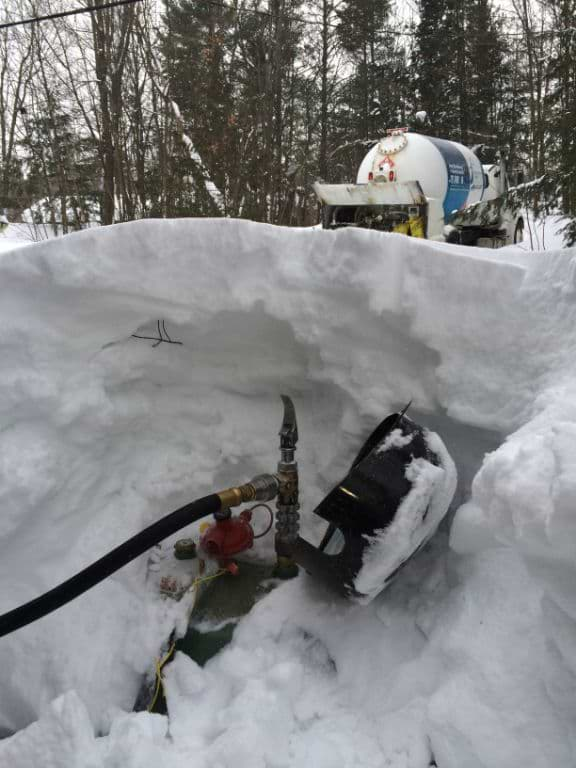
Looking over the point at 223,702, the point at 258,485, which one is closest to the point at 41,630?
the point at 223,702

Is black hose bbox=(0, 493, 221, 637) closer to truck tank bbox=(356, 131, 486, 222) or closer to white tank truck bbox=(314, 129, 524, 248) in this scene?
white tank truck bbox=(314, 129, 524, 248)

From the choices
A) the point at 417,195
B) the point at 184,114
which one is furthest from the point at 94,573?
the point at 184,114

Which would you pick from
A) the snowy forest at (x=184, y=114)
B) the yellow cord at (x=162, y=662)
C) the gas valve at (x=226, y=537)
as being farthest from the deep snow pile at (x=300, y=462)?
the snowy forest at (x=184, y=114)

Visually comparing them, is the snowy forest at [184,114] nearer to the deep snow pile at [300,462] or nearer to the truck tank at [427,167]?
the truck tank at [427,167]

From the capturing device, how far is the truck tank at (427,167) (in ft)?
22.9

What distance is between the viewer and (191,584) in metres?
1.98

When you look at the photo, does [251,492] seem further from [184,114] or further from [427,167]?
[184,114]

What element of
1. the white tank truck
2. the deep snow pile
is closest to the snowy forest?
the white tank truck

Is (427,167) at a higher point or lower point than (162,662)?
higher

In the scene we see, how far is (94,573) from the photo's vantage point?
1.54m

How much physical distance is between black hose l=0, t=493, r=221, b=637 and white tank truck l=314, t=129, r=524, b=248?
17.8 feet

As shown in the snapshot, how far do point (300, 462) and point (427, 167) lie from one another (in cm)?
599

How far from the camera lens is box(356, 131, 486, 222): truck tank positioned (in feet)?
22.9

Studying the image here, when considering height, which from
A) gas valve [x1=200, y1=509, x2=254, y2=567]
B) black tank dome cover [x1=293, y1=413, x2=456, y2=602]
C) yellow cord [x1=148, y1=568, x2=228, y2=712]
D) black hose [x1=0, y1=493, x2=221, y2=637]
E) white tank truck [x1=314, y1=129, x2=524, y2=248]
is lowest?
yellow cord [x1=148, y1=568, x2=228, y2=712]
